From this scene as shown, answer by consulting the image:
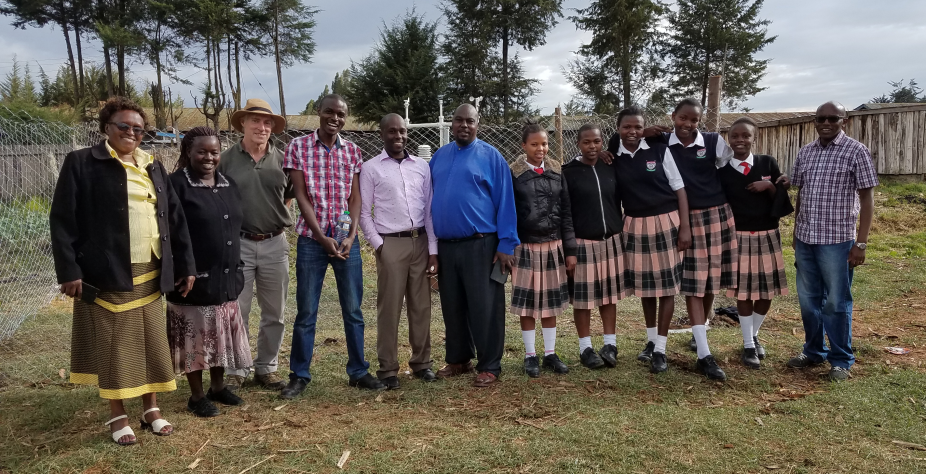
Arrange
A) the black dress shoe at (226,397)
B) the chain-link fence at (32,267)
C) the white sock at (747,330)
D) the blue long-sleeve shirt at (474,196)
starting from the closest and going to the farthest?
1. the black dress shoe at (226,397)
2. the blue long-sleeve shirt at (474,196)
3. the white sock at (747,330)
4. the chain-link fence at (32,267)

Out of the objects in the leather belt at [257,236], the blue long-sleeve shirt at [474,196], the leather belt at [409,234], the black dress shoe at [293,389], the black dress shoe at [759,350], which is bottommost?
the black dress shoe at [759,350]

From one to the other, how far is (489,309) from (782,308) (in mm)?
4232

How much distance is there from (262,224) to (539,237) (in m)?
1.95

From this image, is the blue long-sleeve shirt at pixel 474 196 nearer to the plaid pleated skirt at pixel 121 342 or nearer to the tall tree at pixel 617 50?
the plaid pleated skirt at pixel 121 342

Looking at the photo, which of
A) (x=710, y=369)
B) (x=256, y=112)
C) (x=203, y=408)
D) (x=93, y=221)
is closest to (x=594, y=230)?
(x=710, y=369)

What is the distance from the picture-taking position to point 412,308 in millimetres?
4508

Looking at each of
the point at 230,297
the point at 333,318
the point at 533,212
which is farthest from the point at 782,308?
the point at 230,297

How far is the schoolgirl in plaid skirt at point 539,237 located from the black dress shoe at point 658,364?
2.10 ft

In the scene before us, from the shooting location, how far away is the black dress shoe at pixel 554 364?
4.62m

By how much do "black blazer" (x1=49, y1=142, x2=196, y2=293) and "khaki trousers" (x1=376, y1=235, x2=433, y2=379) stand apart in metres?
1.62

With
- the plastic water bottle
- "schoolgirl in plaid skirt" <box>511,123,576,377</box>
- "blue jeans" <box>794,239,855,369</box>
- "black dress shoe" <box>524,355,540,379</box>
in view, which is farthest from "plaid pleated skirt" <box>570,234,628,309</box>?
the plastic water bottle

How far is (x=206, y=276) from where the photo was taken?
150 inches

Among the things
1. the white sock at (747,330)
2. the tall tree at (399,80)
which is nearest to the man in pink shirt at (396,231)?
the white sock at (747,330)

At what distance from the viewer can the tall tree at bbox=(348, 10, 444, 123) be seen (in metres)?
23.4
